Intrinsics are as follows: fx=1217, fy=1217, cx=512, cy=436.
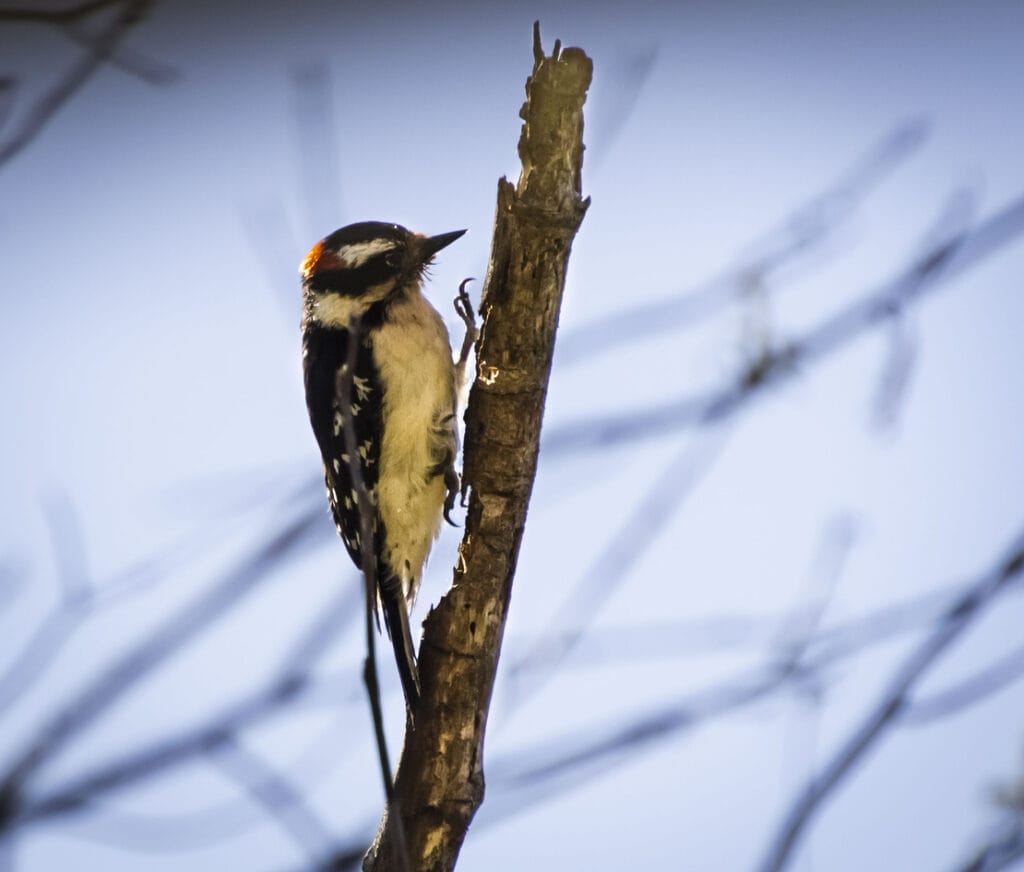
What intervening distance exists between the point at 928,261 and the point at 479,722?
1663 millimetres

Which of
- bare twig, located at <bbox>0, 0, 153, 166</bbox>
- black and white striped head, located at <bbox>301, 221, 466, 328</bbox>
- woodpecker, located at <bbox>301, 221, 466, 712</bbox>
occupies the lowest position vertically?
bare twig, located at <bbox>0, 0, 153, 166</bbox>

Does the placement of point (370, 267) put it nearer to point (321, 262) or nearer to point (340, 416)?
point (321, 262)

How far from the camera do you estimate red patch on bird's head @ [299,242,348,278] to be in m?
4.97

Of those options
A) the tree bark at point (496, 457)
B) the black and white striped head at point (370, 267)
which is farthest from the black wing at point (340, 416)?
the tree bark at point (496, 457)

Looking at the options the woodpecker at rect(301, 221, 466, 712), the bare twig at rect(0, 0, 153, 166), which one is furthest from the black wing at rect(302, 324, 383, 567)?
the bare twig at rect(0, 0, 153, 166)

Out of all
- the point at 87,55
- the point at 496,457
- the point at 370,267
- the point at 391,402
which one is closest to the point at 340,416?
the point at 391,402

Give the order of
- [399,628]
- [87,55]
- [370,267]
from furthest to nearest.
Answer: [370,267], [399,628], [87,55]

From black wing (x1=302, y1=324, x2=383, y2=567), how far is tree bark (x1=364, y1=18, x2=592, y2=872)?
1.09 meters

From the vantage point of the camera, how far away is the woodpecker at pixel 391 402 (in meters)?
4.52

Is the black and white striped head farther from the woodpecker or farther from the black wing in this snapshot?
the black wing

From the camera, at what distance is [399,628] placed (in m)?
4.44

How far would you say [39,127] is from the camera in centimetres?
205

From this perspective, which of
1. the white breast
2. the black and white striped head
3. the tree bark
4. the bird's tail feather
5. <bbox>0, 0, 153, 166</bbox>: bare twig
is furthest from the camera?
the black and white striped head

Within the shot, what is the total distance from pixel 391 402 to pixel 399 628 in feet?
2.74
